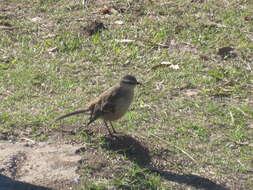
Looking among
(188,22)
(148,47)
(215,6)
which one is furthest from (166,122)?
(215,6)

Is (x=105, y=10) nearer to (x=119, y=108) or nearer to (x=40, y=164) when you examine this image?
(x=119, y=108)

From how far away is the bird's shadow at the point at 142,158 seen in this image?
7.23 m

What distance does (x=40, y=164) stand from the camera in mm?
7605

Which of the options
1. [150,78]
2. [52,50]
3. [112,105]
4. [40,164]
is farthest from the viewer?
[52,50]

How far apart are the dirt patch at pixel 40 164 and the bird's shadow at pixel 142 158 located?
45cm

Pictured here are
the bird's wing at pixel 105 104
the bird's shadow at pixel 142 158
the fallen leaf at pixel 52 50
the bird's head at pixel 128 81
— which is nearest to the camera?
the bird's shadow at pixel 142 158

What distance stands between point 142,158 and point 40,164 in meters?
1.15

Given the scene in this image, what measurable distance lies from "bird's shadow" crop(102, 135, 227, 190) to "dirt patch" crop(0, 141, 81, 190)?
45 cm

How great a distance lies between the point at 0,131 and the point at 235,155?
2901 mm

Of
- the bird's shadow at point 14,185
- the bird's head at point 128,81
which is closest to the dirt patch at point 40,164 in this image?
the bird's shadow at point 14,185

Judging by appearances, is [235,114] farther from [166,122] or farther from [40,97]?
[40,97]

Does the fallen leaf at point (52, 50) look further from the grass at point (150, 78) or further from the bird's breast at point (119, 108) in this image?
the bird's breast at point (119, 108)

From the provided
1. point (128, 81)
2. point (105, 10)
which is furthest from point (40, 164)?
point (105, 10)

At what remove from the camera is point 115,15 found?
1214 centimetres
